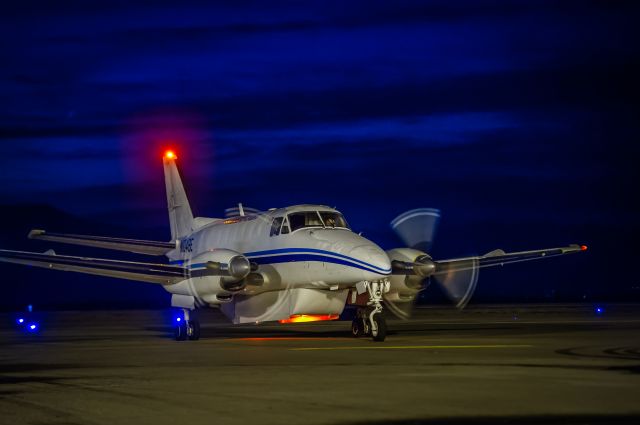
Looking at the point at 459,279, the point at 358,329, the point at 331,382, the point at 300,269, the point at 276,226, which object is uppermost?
the point at 276,226

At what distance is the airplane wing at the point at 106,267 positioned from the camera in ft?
109

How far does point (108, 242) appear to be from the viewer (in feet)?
120

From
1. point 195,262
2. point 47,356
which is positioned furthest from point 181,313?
point 47,356

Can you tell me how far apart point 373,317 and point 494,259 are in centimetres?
840

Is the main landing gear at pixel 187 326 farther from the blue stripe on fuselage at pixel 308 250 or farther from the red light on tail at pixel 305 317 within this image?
the red light on tail at pixel 305 317

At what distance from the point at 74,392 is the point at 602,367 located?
9352mm

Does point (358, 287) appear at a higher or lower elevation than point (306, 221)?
lower

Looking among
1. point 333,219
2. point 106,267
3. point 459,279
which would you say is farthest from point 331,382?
point 459,279

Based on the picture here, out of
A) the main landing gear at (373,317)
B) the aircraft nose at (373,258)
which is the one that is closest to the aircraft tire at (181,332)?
the main landing gear at (373,317)

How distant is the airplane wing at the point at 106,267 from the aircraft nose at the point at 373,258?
23.5 feet

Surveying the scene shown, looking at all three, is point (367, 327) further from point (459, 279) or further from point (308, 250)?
point (459, 279)

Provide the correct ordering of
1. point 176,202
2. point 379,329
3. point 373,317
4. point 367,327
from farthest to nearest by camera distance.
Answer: point 176,202 < point 367,327 < point 373,317 < point 379,329

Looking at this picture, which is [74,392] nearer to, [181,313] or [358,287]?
[358,287]

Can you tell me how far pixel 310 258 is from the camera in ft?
98.5
